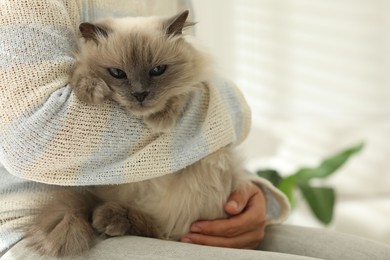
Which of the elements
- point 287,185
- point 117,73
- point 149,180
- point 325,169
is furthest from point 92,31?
point 325,169

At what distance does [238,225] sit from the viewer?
1237mm

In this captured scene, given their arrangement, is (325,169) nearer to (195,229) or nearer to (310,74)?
(310,74)

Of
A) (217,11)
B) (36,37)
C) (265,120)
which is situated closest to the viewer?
(36,37)

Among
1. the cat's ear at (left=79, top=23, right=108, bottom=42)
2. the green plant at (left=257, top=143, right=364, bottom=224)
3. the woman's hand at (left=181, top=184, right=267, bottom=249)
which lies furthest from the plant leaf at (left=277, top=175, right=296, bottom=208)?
the cat's ear at (left=79, top=23, right=108, bottom=42)

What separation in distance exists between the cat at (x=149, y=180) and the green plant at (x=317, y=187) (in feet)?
3.30

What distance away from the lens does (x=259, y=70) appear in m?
2.77

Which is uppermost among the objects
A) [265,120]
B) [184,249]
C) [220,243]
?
[184,249]

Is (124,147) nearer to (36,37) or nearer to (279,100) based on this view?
(36,37)

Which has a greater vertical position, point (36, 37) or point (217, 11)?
point (36, 37)

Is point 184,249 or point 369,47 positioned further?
point 369,47

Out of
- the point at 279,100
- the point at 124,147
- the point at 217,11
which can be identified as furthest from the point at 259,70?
the point at 124,147

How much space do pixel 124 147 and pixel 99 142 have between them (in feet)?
0.20

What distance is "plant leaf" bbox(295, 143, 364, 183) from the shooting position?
219 centimetres

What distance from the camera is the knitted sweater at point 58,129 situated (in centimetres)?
96
